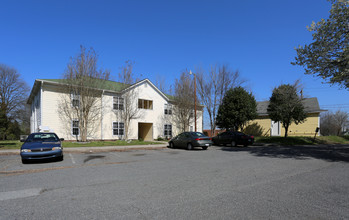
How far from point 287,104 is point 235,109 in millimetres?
5866

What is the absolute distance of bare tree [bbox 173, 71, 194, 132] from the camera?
29.0 meters

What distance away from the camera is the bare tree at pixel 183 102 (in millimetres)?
28969

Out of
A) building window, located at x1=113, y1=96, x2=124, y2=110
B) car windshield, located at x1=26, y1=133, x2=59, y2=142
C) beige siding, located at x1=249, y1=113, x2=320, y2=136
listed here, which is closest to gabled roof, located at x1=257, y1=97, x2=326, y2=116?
beige siding, located at x1=249, y1=113, x2=320, y2=136

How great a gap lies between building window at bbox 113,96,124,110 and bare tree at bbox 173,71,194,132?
7.72 m

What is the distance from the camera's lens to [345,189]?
545cm

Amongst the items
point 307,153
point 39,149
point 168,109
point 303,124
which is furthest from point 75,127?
point 303,124

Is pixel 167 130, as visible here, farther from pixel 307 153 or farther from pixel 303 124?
pixel 303 124

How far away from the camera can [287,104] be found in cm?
2462

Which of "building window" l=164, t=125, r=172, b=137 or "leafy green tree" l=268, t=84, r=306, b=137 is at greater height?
"leafy green tree" l=268, t=84, r=306, b=137

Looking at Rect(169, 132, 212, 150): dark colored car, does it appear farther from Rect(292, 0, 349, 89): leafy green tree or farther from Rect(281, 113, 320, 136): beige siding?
Rect(281, 113, 320, 136): beige siding

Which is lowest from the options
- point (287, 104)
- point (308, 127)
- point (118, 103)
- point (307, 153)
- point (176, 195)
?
point (307, 153)

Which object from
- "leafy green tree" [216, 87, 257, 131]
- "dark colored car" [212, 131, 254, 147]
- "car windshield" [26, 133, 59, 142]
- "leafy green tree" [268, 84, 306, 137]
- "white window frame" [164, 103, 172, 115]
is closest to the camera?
"car windshield" [26, 133, 59, 142]

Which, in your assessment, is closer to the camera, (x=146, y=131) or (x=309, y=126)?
(x=146, y=131)

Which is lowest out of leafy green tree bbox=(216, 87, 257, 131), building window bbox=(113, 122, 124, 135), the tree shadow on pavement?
the tree shadow on pavement
